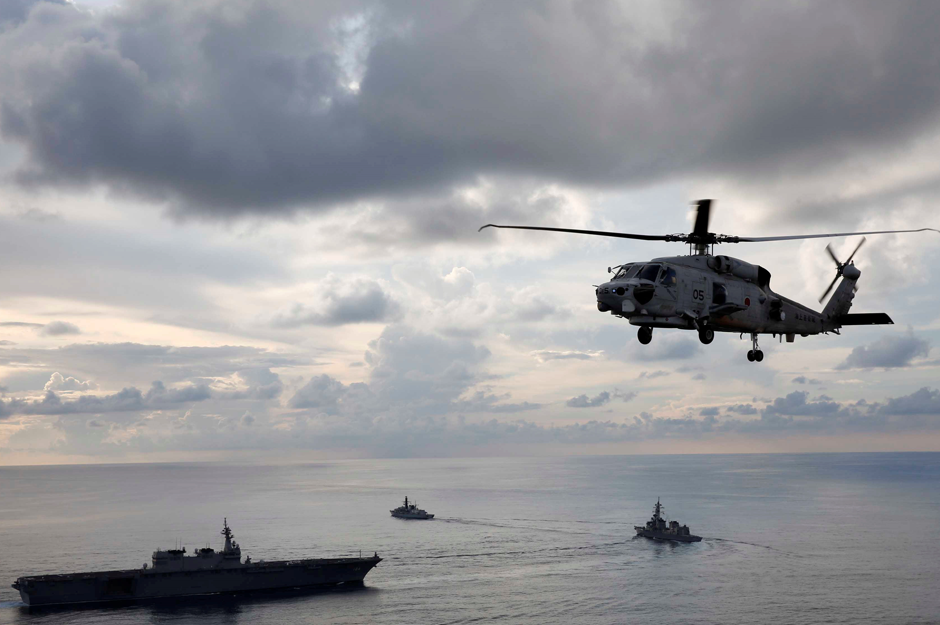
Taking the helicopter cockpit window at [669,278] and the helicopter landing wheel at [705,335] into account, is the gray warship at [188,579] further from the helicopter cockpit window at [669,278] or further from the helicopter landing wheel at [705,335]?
the helicopter cockpit window at [669,278]

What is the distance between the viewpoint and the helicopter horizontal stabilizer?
28266 mm

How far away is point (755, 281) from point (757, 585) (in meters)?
79.9

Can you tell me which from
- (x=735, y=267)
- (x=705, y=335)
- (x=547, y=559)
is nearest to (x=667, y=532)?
(x=547, y=559)

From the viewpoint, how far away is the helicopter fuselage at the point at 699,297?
69.1 feet

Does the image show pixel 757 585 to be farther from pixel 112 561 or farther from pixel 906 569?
pixel 112 561

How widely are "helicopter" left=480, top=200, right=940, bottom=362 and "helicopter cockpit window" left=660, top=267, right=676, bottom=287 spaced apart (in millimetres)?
31

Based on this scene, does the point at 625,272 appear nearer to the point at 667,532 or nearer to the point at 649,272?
the point at 649,272

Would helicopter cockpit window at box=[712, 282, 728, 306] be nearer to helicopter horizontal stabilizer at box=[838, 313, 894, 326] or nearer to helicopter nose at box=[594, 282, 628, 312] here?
helicopter nose at box=[594, 282, 628, 312]

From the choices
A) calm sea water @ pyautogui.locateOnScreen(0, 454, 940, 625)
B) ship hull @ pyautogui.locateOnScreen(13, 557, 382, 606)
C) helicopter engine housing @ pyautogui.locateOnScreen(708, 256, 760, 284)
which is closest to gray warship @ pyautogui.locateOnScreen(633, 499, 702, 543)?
calm sea water @ pyautogui.locateOnScreen(0, 454, 940, 625)

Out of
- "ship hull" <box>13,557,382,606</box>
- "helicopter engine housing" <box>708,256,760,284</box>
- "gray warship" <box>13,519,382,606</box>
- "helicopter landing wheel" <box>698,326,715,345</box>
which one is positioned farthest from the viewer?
"gray warship" <box>13,519,382,606</box>

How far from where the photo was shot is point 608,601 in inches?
3292

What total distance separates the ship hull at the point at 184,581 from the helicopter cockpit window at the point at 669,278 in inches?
3267

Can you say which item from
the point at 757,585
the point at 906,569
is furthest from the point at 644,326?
the point at 906,569

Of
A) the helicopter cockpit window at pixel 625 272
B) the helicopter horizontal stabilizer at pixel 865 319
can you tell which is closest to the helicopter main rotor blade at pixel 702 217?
the helicopter cockpit window at pixel 625 272
